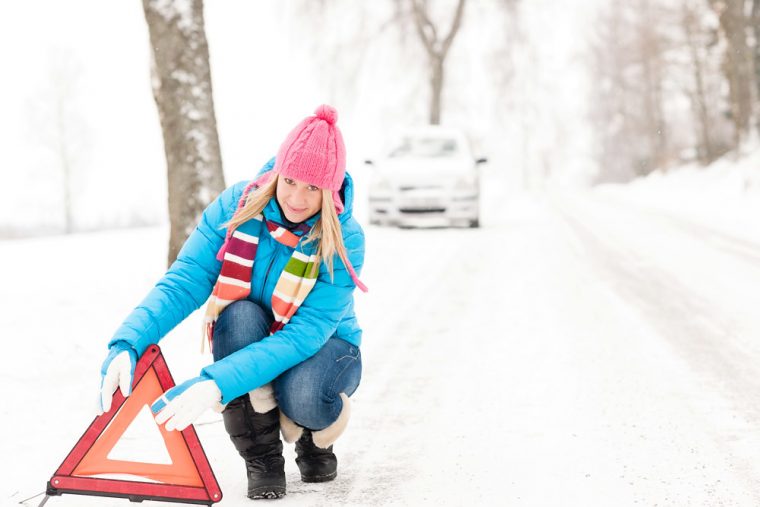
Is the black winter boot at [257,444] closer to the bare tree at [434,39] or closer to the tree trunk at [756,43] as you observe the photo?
the bare tree at [434,39]

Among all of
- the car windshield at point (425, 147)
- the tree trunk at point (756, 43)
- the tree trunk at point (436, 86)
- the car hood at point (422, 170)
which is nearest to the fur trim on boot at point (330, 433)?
the car hood at point (422, 170)

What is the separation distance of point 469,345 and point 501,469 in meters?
2.36

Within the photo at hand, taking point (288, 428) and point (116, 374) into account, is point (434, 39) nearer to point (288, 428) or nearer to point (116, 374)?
point (288, 428)

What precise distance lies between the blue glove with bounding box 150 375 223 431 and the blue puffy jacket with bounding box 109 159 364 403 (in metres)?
0.04

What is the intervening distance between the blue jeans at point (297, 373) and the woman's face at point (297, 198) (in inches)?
14.3

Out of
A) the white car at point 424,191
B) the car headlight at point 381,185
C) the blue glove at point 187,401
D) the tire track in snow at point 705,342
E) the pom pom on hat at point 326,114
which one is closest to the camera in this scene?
the blue glove at point 187,401

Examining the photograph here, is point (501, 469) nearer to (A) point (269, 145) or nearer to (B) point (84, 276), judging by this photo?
(B) point (84, 276)

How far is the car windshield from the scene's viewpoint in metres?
15.3

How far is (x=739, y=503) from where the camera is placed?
2957 millimetres

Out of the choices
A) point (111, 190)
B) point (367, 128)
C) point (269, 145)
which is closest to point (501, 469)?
point (367, 128)

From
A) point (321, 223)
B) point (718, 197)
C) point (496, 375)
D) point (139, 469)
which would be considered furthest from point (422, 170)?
point (139, 469)

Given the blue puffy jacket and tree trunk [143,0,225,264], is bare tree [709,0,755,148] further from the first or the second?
the blue puffy jacket

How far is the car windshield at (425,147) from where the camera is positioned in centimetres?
1526

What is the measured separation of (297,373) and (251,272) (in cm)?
40
